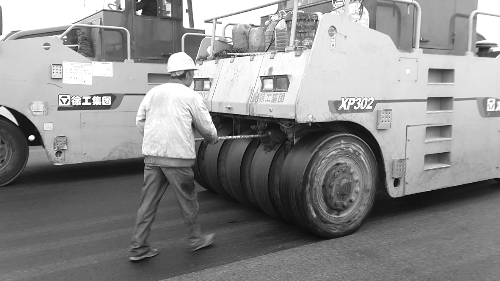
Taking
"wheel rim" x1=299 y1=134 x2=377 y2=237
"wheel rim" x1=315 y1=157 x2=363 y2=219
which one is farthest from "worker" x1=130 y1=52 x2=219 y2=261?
"wheel rim" x1=315 y1=157 x2=363 y2=219

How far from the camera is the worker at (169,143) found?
12.7 feet

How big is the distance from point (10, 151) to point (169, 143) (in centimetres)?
411

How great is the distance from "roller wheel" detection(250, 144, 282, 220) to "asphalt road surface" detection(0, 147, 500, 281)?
220 mm

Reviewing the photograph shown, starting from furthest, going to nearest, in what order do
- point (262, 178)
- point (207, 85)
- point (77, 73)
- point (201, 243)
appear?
point (77, 73)
point (207, 85)
point (262, 178)
point (201, 243)

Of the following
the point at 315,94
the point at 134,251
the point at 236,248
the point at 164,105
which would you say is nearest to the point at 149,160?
the point at 164,105

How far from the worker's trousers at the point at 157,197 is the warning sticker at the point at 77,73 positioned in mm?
3752

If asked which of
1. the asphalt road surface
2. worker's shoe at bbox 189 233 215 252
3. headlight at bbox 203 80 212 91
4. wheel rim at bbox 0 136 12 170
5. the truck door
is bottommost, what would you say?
the asphalt road surface

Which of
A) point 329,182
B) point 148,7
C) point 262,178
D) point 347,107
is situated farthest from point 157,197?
point 148,7

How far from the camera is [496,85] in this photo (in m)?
5.76

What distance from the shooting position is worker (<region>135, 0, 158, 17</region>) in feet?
26.6

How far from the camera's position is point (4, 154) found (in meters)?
6.81

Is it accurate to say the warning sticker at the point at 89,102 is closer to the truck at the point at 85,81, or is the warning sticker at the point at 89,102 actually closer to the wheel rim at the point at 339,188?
the truck at the point at 85,81

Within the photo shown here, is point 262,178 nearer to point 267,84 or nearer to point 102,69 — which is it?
point 267,84

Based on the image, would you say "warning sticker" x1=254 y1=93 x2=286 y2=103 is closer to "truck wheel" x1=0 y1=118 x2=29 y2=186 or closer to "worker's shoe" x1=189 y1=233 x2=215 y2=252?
"worker's shoe" x1=189 y1=233 x2=215 y2=252
